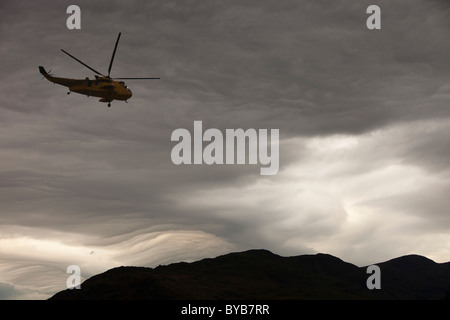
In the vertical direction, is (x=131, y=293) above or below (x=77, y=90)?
below

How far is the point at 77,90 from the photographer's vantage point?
9350 centimetres
